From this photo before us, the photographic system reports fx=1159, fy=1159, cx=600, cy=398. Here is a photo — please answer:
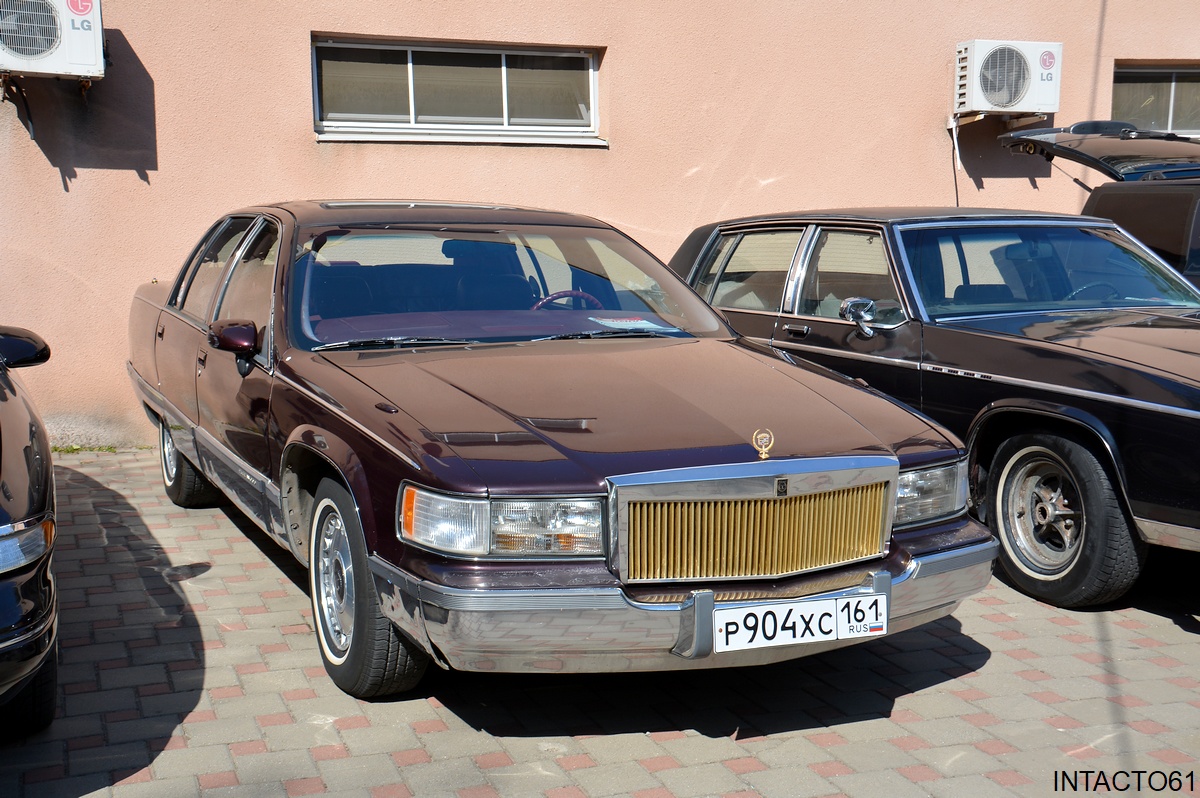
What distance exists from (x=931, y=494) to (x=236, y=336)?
8.38 feet

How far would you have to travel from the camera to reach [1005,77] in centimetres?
901

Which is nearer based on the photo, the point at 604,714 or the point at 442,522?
the point at 442,522

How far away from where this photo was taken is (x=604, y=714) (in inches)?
149

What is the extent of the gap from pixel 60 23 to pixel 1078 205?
25.4ft

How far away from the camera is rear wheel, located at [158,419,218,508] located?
245 inches

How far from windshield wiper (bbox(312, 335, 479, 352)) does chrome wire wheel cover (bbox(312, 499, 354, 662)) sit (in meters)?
0.61

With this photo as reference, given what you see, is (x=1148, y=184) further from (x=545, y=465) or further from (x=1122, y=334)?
(x=545, y=465)

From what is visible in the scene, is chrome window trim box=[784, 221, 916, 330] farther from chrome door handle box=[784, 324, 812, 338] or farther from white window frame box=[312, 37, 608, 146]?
white window frame box=[312, 37, 608, 146]

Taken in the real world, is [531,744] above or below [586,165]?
below

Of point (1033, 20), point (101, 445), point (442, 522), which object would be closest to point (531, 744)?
point (442, 522)

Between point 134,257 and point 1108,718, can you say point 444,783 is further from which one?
point 134,257

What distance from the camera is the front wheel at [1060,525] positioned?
4602 millimetres

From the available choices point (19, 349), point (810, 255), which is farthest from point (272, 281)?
point (810, 255)

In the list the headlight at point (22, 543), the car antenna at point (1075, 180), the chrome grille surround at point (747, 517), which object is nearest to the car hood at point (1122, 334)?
the chrome grille surround at point (747, 517)
